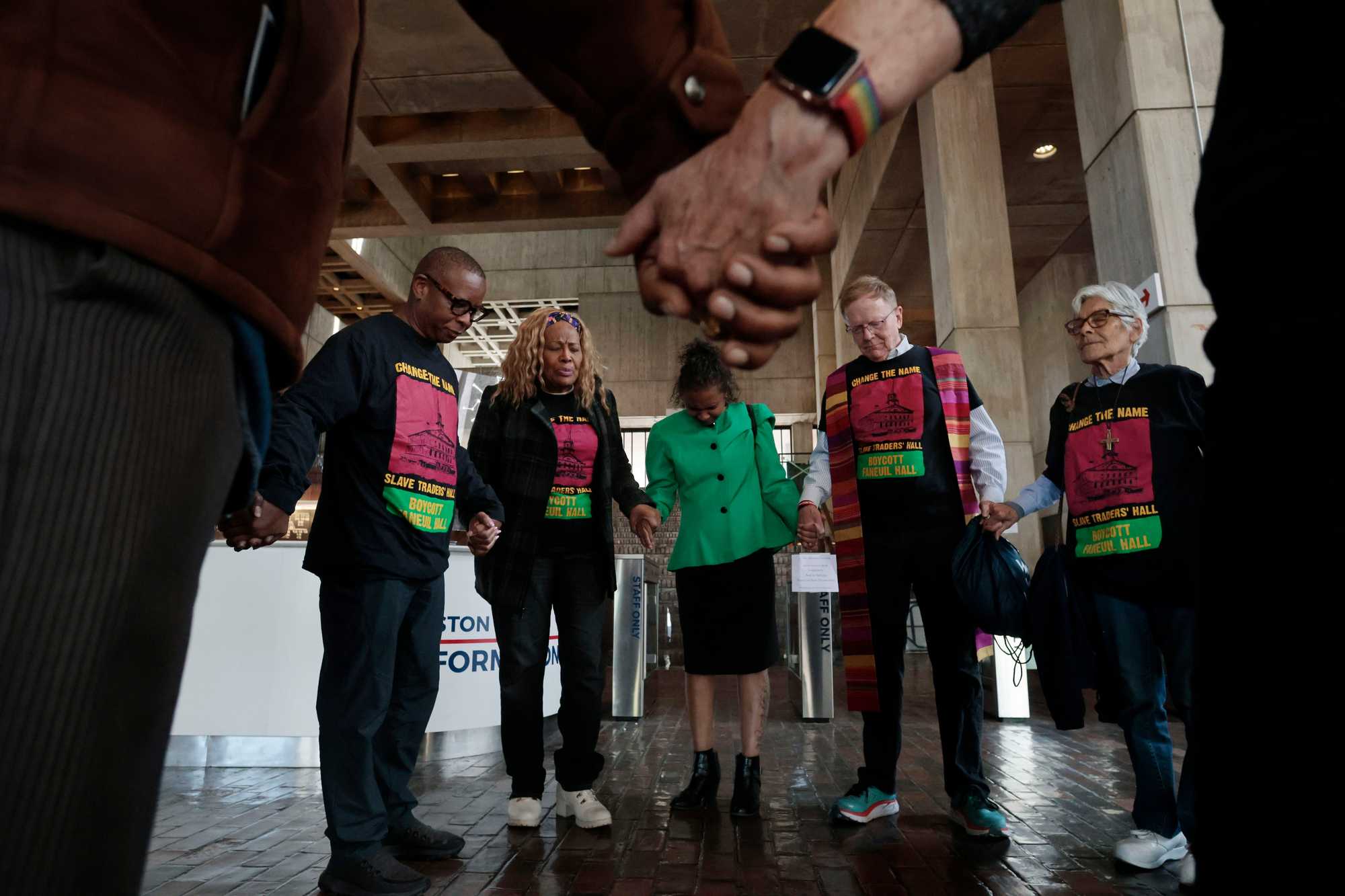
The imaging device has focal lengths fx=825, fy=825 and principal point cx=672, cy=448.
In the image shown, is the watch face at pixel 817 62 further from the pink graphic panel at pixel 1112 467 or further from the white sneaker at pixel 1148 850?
the white sneaker at pixel 1148 850

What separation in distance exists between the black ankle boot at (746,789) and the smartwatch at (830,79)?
109 inches

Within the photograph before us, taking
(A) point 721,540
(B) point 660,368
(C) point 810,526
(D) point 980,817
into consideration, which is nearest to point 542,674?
(A) point 721,540

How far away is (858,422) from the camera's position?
10.9ft

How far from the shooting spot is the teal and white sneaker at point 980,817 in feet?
9.27

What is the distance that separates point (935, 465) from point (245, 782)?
344 cm

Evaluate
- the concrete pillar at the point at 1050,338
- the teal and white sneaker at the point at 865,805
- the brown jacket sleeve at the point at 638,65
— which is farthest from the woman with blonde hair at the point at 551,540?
the concrete pillar at the point at 1050,338

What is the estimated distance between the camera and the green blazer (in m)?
3.43

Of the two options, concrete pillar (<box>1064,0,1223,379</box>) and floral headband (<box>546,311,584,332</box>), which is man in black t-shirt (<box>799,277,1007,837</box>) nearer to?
floral headband (<box>546,311,584,332</box>)

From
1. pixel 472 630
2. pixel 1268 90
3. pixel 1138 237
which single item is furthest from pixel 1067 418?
pixel 472 630

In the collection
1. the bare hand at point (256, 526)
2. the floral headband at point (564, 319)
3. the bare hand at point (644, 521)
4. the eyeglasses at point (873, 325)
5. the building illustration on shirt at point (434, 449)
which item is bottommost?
the bare hand at point (256, 526)

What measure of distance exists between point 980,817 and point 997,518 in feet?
3.37

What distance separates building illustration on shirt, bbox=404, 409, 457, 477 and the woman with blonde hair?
19.5 inches

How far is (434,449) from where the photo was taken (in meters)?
2.63

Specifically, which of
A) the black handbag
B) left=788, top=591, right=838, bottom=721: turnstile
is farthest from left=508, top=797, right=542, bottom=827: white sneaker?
left=788, top=591, right=838, bottom=721: turnstile
